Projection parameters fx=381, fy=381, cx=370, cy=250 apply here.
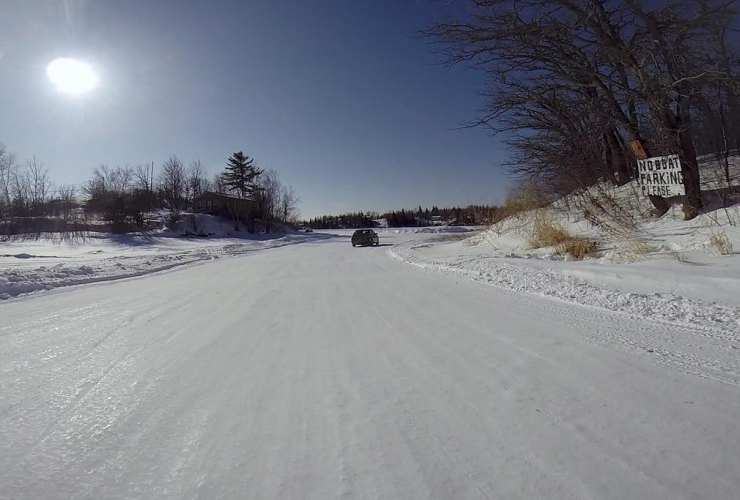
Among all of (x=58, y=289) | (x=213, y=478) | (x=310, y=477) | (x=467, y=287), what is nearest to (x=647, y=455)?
(x=310, y=477)

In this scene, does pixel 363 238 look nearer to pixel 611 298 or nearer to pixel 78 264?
pixel 78 264

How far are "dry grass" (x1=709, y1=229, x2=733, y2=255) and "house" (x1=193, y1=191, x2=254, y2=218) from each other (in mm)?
60945

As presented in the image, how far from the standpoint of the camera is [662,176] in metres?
10.2

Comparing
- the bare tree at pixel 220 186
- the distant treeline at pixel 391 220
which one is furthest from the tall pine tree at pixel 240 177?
the distant treeline at pixel 391 220

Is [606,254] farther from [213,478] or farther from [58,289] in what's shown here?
[58,289]

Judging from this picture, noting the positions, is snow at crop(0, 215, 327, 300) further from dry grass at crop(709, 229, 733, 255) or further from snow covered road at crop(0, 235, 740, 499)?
dry grass at crop(709, 229, 733, 255)

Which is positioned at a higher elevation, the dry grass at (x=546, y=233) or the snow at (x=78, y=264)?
the dry grass at (x=546, y=233)

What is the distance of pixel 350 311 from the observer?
6375 mm

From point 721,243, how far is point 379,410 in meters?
7.73

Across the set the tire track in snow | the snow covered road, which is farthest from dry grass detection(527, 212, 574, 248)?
the snow covered road

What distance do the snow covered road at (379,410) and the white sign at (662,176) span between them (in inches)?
273

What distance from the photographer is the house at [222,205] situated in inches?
2438

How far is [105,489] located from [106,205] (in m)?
54.8

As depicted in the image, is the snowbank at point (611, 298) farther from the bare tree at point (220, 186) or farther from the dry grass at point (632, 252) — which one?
the bare tree at point (220, 186)
